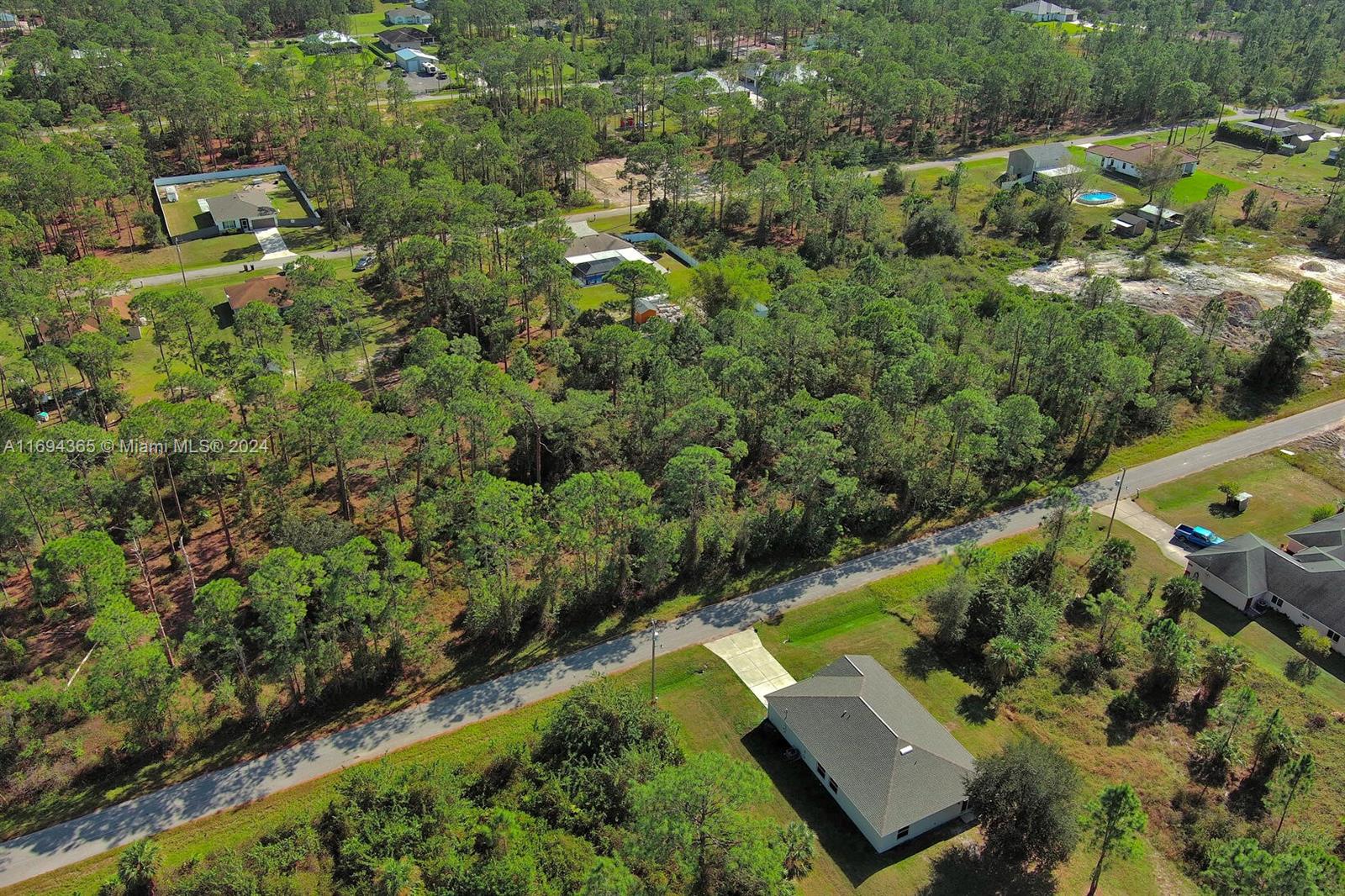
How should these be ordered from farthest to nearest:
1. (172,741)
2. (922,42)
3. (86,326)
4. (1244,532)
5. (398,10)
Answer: (398,10) < (922,42) < (86,326) < (1244,532) < (172,741)

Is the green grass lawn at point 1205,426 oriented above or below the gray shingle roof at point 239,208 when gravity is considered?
below

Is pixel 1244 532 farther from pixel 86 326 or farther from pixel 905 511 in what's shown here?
pixel 86 326

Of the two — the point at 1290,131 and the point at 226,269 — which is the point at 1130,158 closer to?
the point at 1290,131

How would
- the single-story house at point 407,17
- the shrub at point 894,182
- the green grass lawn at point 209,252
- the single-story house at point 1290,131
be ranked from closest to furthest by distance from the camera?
the green grass lawn at point 209,252, the shrub at point 894,182, the single-story house at point 1290,131, the single-story house at point 407,17

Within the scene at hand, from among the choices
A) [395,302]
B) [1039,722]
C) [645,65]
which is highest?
[645,65]

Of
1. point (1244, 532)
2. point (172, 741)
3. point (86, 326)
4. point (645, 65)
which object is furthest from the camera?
point (645, 65)

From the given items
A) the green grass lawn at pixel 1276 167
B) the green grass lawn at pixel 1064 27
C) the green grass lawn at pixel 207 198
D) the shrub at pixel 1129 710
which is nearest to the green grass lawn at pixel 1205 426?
the shrub at pixel 1129 710

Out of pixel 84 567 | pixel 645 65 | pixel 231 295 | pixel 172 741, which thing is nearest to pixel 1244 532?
pixel 172 741

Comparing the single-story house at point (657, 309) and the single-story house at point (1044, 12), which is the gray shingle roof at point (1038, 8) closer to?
the single-story house at point (1044, 12)

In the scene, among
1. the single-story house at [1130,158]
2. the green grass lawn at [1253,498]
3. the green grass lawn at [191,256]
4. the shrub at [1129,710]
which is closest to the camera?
the shrub at [1129,710]
